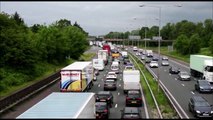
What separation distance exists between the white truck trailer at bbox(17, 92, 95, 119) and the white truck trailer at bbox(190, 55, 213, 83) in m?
28.9

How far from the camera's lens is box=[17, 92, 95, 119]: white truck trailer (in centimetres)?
1768

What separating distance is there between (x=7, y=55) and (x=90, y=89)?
1127 cm

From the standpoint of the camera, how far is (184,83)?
51.5 m

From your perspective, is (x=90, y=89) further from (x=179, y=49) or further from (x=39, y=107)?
(x=179, y=49)

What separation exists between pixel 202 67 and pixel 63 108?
36.3m

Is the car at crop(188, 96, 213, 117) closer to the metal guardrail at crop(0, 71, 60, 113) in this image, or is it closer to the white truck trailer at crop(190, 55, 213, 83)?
the metal guardrail at crop(0, 71, 60, 113)

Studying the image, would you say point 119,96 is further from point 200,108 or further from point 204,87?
point 200,108

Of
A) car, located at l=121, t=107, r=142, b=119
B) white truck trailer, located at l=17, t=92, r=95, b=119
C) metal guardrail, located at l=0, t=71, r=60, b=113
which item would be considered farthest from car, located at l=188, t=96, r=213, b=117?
metal guardrail, located at l=0, t=71, r=60, b=113

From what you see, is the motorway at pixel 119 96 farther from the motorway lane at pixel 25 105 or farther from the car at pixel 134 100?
the car at pixel 134 100

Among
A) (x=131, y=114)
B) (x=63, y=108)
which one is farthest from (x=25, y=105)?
(x=63, y=108)

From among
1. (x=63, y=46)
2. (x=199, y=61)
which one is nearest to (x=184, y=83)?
(x=199, y=61)

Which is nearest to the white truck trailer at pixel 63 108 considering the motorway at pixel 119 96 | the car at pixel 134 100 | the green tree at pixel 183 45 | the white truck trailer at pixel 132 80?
the motorway at pixel 119 96

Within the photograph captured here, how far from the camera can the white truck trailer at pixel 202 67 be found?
162 ft

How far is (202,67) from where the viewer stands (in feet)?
172
